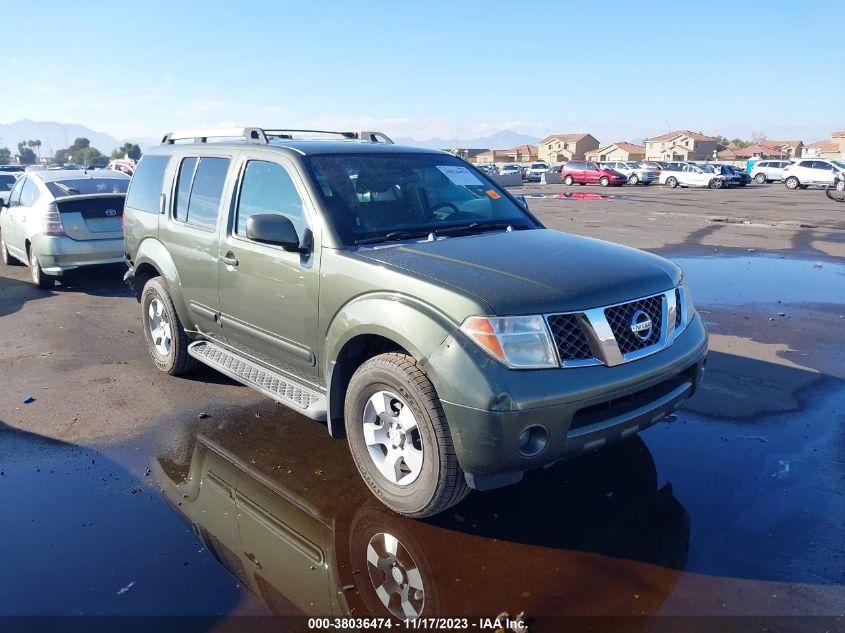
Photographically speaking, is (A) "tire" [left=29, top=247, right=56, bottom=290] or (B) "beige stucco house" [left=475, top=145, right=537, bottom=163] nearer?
(A) "tire" [left=29, top=247, right=56, bottom=290]

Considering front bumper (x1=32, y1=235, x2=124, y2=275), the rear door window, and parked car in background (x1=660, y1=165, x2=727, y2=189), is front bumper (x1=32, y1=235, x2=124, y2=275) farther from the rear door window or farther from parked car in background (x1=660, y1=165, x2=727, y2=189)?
parked car in background (x1=660, y1=165, x2=727, y2=189)

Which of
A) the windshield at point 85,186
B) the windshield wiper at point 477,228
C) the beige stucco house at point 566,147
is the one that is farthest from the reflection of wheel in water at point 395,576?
the beige stucco house at point 566,147

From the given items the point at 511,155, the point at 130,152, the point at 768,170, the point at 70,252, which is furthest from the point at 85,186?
the point at 511,155

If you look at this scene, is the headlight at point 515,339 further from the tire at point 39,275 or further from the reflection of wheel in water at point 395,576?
the tire at point 39,275

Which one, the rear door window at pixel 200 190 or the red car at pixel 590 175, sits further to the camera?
the red car at pixel 590 175

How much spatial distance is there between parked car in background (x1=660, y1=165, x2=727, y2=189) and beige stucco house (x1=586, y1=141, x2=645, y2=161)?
6988 centimetres

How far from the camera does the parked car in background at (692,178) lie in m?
40.8

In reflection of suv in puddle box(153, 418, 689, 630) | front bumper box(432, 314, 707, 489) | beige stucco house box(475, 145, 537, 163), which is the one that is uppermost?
front bumper box(432, 314, 707, 489)

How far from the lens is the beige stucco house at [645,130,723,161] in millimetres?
111800

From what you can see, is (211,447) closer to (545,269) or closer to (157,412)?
(157,412)

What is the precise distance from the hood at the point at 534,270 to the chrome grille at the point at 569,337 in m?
0.05

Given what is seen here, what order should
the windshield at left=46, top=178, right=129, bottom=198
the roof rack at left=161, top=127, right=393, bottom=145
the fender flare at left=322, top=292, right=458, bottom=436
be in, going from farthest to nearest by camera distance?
the windshield at left=46, top=178, right=129, bottom=198, the roof rack at left=161, top=127, right=393, bottom=145, the fender flare at left=322, top=292, right=458, bottom=436

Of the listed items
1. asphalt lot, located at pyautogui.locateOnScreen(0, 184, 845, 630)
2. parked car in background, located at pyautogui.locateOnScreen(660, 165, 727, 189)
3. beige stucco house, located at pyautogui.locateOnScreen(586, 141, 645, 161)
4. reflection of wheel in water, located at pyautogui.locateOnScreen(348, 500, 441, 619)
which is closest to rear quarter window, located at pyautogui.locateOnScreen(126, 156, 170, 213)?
asphalt lot, located at pyautogui.locateOnScreen(0, 184, 845, 630)

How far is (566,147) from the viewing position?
407 feet
